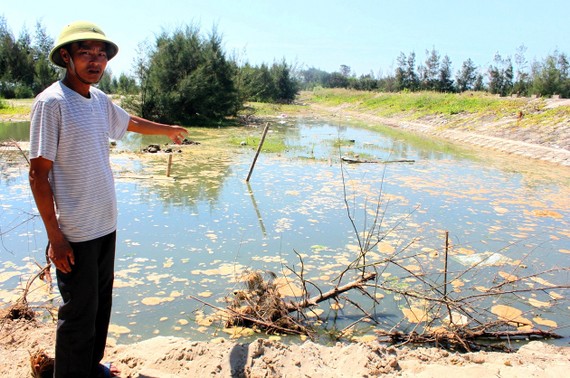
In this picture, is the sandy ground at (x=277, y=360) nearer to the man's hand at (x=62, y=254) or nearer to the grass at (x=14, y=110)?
the man's hand at (x=62, y=254)

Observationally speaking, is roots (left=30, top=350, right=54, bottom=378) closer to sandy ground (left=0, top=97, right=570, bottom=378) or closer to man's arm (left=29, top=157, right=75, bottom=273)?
sandy ground (left=0, top=97, right=570, bottom=378)

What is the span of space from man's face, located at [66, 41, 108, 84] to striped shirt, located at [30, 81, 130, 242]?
90 millimetres

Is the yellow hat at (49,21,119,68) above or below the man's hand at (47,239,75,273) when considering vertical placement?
above

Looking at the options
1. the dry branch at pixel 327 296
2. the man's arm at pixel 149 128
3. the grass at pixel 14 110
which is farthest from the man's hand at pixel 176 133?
the grass at pixel 14 110

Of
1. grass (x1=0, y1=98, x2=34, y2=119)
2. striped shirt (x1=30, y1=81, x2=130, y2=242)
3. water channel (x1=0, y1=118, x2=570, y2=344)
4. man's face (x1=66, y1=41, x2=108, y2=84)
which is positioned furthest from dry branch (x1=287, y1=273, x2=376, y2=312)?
grass (x1=0, y1=98, x2=34, y2=119)

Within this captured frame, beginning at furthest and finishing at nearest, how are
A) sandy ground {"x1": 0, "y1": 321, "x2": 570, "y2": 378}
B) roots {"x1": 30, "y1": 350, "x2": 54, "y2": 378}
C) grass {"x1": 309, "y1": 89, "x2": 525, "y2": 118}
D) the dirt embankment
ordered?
grass {"x1": 309, "y1": 89, "x2": 525, "y2": 118}, the dirt embankment, sandy ground {"x1": 0, "y1": 321, "x2": 570, "y2": 378}, roots {"x1": 30, "y1": 350, "x2": 54, "y2": 378}

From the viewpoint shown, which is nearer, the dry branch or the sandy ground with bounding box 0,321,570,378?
the sandy ground with bounding box 0,321,570,378

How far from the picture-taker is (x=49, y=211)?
1.82 metres

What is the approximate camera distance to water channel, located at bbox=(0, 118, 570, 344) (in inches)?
154

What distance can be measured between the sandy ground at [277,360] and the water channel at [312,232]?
56 centimetres

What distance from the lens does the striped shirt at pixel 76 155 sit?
5.82 feet

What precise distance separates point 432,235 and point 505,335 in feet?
8.30

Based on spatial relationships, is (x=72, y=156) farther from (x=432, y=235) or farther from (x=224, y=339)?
(x=432, y=235)

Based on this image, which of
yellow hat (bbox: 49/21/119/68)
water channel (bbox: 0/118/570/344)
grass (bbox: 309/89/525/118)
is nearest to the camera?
yellow hat (bbox: 49/21/119/68)
